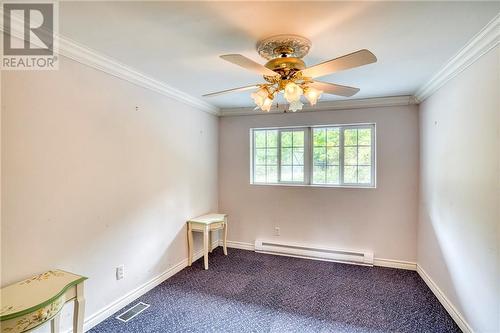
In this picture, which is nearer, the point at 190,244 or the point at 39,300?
the point at 39,300

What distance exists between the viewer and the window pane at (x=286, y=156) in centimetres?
409

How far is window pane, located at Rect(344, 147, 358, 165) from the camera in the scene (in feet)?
12.3

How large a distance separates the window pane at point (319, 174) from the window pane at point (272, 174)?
60 centimetres

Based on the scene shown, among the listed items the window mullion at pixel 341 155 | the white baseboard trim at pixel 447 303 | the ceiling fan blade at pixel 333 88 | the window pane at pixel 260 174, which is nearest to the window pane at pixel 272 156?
the window pane at pixel 260 174

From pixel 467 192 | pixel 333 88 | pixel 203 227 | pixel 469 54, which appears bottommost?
pixel 203 227

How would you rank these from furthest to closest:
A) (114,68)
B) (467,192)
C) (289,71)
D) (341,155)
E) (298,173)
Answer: (298,173) → (341,155) → (114,68) → (467,192) → (289,71)

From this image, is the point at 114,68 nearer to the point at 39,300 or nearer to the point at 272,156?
the point at 39,300

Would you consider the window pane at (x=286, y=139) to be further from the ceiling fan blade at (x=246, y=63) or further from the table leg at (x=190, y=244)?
the ceiling fan blade at (x=246, y=63)

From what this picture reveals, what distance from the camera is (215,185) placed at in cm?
432

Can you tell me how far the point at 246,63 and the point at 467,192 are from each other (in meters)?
2.03

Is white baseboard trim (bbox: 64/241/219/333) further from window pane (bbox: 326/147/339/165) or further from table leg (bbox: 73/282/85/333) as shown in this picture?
window pane (bbox: 326/147/339/165)

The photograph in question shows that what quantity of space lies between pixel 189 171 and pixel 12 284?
2160mm

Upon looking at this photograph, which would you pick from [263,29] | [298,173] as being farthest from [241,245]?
[263,29]

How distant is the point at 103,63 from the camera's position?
225 centimetres
